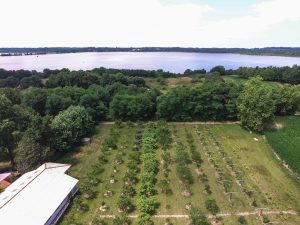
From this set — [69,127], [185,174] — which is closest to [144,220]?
[185,174]

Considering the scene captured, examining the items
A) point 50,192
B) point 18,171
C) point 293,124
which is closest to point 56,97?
point 18,171

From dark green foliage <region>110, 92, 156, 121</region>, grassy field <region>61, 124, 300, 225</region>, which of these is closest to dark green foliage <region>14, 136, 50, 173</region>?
grassy field <region>61, 124, 300, 225</region>

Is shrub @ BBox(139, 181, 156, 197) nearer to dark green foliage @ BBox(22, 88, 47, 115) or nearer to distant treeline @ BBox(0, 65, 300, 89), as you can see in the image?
dark green foliage @ BBox(22, 88, 47, 115)

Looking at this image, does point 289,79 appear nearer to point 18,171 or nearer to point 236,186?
point 236,186

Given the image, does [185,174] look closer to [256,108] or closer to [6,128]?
[256,108]

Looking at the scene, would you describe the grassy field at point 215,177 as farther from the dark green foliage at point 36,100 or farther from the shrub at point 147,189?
the dark green foliage at point 36,100

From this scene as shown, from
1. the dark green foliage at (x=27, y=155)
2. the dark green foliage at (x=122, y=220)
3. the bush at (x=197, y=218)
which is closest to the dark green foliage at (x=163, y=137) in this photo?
the bush at (x=197, y=218)
